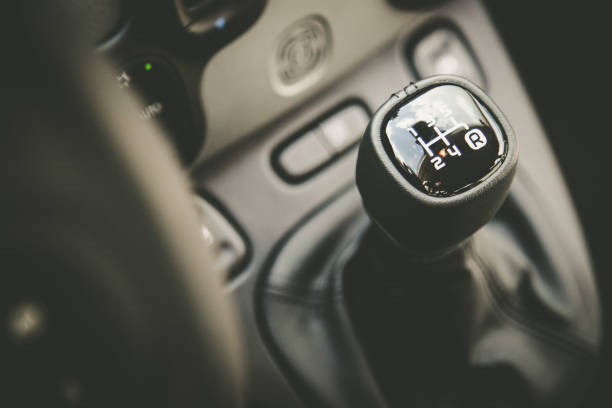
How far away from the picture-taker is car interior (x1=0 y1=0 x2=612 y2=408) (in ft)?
1.05

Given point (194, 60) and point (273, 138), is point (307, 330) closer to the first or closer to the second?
point (273, 138)

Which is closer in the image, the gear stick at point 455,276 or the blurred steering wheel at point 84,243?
the blurred steering wheel at point 84,243

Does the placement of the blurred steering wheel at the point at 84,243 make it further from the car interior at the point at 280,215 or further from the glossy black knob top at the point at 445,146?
the glossy black knob top at the point at 445,146

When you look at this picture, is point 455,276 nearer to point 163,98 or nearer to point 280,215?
point 280,215

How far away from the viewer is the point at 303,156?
2.43 ft

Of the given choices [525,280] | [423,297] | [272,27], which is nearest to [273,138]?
[272,27]

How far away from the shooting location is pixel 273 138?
738mm

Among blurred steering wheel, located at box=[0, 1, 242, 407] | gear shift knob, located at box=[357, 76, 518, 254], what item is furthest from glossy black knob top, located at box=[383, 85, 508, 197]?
blurred steering wheel, located at box=[0, 1, 242, 407]

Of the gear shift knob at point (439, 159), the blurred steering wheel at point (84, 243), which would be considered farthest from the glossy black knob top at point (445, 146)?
the blurred steering wheel at point (84, 243)

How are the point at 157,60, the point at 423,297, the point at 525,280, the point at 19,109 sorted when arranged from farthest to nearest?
the point at 525,280, the point at 423,297, the point at 157,60, the point at 19,109

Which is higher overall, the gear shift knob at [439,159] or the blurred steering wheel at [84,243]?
the blurred steering wheel at [84,243]

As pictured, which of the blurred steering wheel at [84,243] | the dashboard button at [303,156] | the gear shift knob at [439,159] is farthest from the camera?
the dashboard button at [303,156]

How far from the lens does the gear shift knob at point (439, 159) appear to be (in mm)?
442

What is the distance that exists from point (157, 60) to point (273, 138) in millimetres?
227
